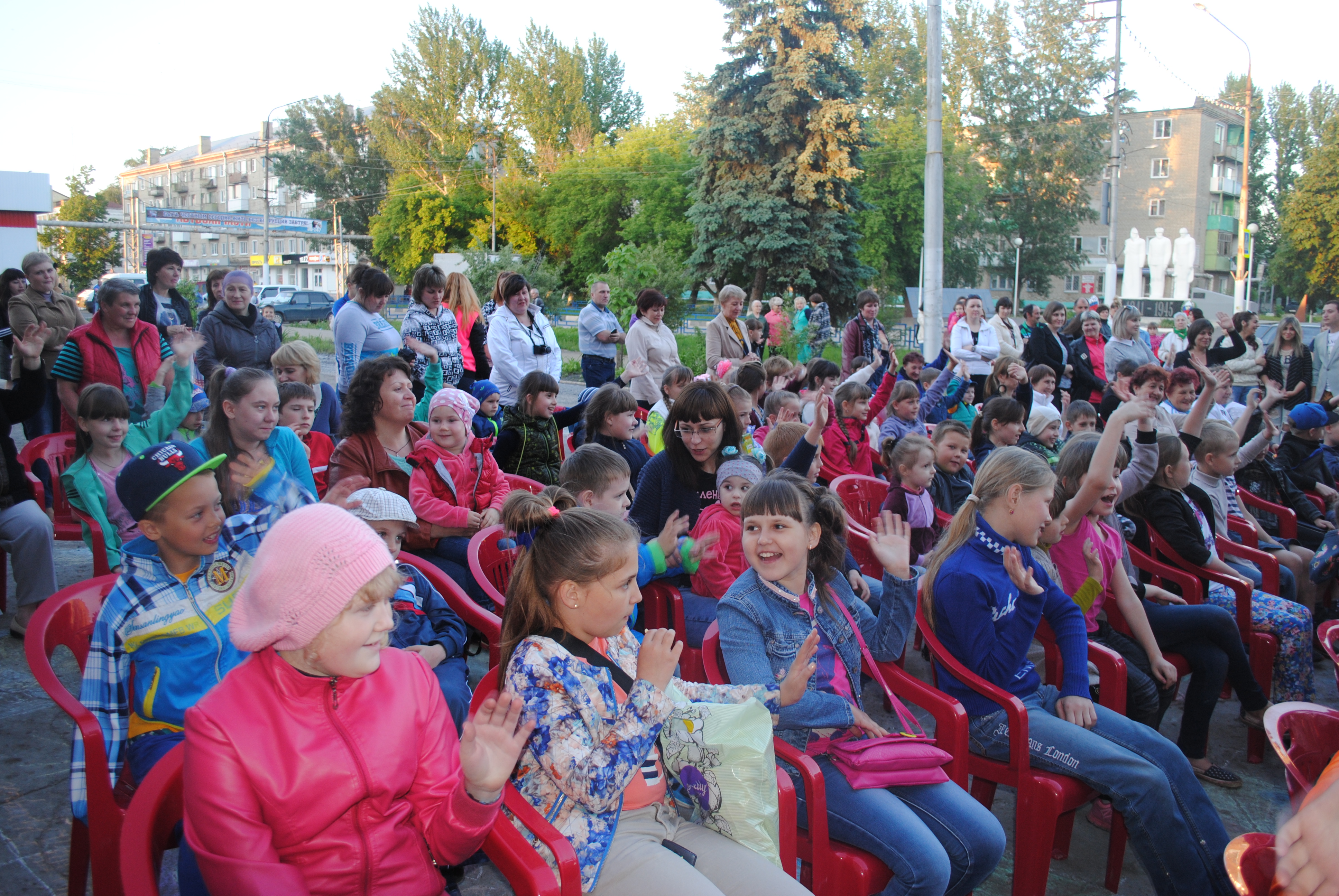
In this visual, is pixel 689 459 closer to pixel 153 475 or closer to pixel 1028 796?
pixel 1028 796

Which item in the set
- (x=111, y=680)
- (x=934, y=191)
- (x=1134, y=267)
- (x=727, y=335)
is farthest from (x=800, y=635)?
(x=1134, y=267)

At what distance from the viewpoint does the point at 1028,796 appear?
2.71 metres

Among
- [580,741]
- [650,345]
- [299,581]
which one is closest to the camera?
[299,581]

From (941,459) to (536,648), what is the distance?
11.1 feet

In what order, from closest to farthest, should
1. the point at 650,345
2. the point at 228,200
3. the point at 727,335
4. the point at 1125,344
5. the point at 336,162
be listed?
the point at 650,345
the point at 727,335
the point at 1125,344
the point at 336,162
the point at 228,200

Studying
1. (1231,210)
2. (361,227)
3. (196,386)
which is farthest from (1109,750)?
(1231,210)

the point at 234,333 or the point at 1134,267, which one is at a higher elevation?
the point at 1134,267

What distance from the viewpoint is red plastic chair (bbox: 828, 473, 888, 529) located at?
510cm

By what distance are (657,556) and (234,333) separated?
4770mm

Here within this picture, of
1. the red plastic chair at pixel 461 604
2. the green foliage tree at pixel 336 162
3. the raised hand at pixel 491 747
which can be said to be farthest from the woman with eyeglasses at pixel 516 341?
the green foliage tree at pixel 336 162

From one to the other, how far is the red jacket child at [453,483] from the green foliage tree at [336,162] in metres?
59.3

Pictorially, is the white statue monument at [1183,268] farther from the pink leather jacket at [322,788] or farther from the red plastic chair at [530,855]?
the pink leather jacket at [322,788]

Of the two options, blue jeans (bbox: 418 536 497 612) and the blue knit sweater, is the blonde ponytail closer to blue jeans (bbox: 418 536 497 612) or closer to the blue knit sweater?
the blue knit sweater

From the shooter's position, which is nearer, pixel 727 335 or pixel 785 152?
pixel 727 335
